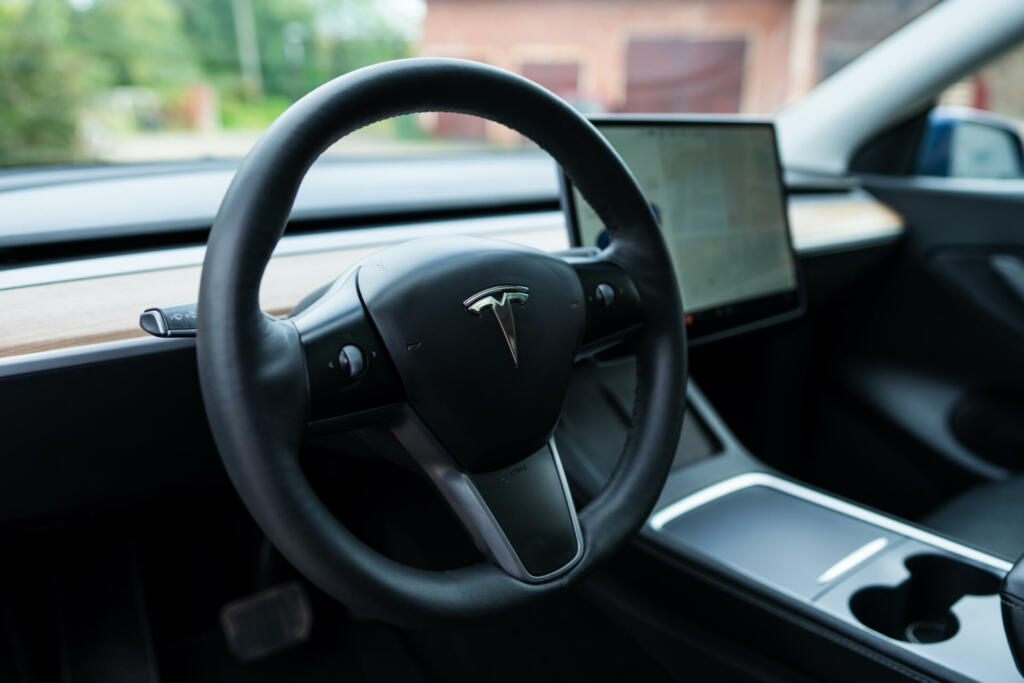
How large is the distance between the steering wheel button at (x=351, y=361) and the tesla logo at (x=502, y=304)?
110 millimetres

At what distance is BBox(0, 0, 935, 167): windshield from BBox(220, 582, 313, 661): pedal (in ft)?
2.85

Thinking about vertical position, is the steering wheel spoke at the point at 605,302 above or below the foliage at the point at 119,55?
below

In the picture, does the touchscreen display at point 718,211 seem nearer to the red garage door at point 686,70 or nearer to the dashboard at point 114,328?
the dashboard at point 114,328

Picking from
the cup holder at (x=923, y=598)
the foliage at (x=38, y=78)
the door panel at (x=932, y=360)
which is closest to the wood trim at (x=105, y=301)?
the cup holder at (x=923, y=598)

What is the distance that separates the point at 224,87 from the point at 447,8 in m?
1.36

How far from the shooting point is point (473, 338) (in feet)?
2.40

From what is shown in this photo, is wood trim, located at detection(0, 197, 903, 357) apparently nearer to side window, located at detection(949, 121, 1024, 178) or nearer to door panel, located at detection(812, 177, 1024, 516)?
door panel, located at detection(812, 177, 1024, 516)

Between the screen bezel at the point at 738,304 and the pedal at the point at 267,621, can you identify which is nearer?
the screen bezel at the point at 738,304

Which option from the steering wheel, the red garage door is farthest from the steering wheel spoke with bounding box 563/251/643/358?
the red garage door

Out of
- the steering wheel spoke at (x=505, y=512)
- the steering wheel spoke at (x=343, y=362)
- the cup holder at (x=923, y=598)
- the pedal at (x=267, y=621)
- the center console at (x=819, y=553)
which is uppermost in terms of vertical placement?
the steering wheel spoke at (x=343, y=362)

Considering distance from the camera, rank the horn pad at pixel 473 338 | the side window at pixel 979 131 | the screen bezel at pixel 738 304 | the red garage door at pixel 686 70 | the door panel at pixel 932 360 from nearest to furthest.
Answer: the horn pad at pixel 473 338
the screen bezel at pixel 738 304
the door panel at pixel 932 360
the side window at pixel 979 131
the red garage door at pixel 686 70

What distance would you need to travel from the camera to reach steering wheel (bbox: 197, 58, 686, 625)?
60 centimetres

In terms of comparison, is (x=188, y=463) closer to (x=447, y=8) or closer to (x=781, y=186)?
(x=781, y=186)

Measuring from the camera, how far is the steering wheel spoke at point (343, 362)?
2.17 feet
